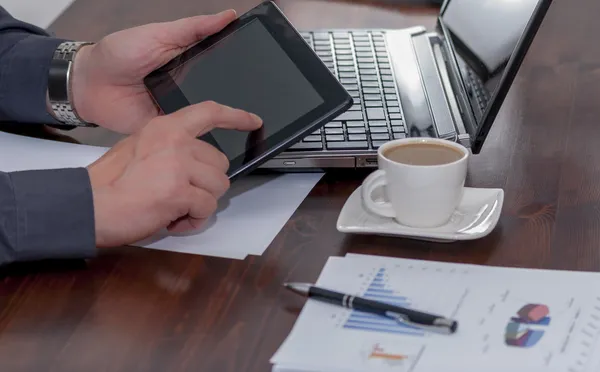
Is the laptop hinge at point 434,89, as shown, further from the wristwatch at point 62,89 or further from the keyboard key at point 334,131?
the wristwatch at point 62,89

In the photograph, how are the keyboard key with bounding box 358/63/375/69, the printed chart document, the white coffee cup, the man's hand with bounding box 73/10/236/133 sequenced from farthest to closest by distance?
the keyboard key with bounding box 358/63/375/69, the man's hand with bounding box 73/10/236/133, the white coffee cup, the printed chart document

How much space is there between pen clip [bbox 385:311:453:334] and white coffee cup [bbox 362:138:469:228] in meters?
0.16

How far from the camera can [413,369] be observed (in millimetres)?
688

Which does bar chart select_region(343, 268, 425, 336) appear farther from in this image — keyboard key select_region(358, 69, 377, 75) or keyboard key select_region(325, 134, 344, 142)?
keyboard key select_region(358, 69, 377, 75)

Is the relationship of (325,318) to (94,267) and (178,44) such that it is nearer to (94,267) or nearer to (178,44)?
(94,267)

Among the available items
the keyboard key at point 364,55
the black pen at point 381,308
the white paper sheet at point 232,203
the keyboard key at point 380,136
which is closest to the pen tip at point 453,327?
the black pen at point 381,308

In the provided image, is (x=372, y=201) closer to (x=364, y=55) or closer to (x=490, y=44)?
(x=490, y=44)

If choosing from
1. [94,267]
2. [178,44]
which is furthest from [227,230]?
[178,44]

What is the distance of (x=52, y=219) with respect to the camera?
0.88m

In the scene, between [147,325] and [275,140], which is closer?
[147,325]

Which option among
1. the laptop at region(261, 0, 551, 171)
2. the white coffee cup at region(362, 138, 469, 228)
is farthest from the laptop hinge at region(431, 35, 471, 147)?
the white coffee cup at region(362, 138, 469, 228)

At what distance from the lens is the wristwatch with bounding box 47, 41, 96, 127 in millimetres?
1199

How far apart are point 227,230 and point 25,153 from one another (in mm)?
345

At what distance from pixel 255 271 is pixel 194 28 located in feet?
1.20
